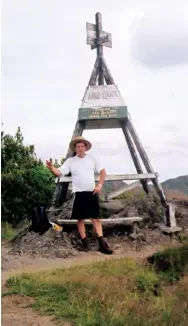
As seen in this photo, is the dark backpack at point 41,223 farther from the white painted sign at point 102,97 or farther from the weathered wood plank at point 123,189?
the white painted sign at point 102,97

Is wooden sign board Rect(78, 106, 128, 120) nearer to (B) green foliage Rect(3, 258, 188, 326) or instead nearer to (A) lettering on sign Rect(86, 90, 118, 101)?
(A) lettering on sign Rect(86, 90, 118, 101)

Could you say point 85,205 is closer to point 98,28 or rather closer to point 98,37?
point 98,37

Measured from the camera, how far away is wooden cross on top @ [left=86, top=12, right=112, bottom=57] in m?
10.6

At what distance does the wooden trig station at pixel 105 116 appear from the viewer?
10148mm

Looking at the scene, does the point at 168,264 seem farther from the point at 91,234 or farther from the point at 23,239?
the point at 23,239

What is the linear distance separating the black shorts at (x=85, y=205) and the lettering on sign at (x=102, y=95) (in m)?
3.06

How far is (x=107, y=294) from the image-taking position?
5547mm

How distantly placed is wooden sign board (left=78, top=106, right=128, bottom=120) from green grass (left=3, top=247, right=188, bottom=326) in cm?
337

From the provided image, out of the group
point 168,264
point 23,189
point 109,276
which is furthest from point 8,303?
point 23,189

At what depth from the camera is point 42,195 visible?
43.4ft

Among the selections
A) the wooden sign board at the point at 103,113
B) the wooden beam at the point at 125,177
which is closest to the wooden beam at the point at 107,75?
the wooden sign board at the point at 103,113

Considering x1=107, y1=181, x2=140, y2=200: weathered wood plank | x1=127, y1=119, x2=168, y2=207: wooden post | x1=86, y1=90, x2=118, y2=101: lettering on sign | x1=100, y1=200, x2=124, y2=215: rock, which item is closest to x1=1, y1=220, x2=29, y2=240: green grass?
x1=100, y1=200, x2=124, y2=215: rock

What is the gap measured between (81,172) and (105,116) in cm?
274

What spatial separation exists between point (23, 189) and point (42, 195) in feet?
1.80
